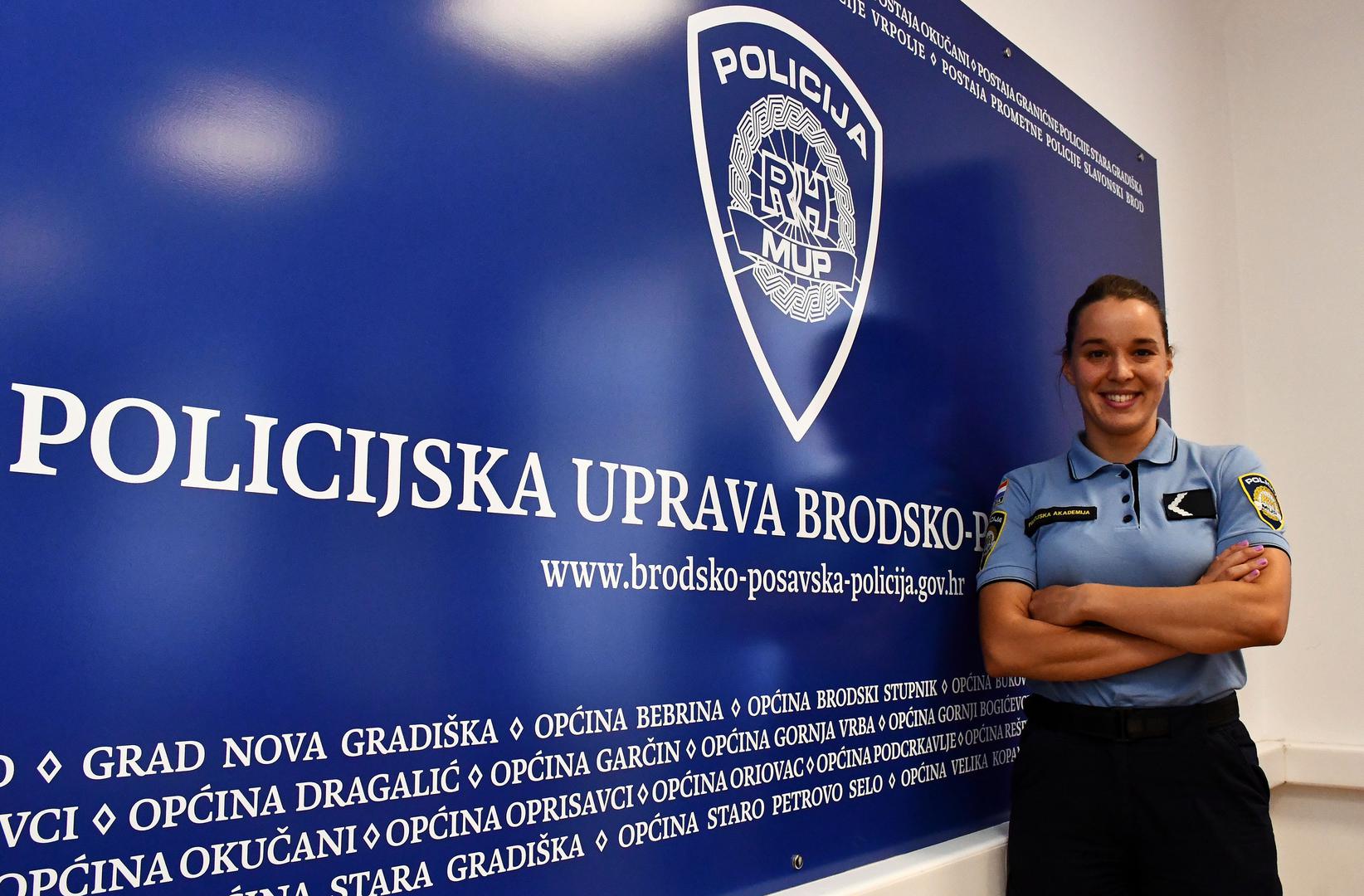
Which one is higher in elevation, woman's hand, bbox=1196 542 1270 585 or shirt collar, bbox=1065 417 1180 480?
shirt collar, bbox=1065 417 1180 480

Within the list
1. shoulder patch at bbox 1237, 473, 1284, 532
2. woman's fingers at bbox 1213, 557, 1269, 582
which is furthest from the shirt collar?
woman's fingers at bbox 1213, 557, 1269, 582

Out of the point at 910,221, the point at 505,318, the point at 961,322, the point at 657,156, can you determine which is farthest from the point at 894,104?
the point at 505,318

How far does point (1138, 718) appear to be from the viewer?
162cm

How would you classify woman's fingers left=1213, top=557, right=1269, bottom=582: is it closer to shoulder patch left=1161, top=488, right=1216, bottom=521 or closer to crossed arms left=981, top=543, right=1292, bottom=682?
crossed arms left=981, top=543, right=1292, bottom=682

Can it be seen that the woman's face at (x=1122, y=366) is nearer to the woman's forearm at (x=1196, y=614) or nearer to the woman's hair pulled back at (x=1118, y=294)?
the woman's hair pulled back at (x=1118, y=294)

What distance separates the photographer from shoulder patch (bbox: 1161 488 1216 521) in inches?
66.7

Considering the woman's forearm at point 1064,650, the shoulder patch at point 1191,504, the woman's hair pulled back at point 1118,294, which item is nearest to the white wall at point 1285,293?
the woman's hair pulled back at point 1118,294

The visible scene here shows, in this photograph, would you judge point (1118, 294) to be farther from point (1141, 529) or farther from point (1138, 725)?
point (1138, 725)

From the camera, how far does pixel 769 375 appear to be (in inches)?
58.7

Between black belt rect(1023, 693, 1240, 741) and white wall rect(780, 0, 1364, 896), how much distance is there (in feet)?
4.04

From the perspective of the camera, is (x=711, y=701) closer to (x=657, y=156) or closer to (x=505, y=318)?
(x=505, y=318)

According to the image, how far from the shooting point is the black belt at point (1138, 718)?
1.61 m

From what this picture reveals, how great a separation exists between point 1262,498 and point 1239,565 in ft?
0.50

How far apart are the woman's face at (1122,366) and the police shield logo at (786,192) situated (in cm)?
43
